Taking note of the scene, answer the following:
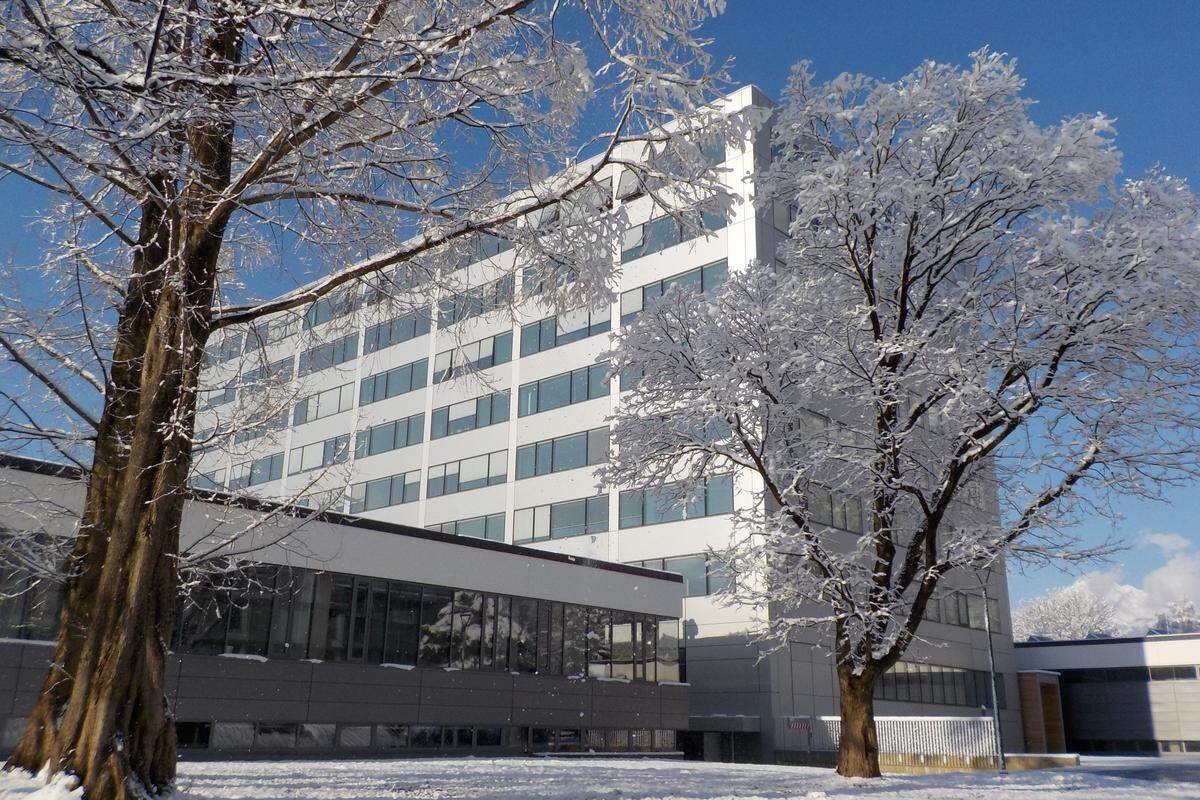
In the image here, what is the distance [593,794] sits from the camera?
11281 millimetres

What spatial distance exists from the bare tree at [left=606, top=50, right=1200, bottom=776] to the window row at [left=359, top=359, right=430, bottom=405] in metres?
29.5

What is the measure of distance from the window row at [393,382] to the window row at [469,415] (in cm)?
250

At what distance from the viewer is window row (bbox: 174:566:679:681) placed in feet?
71.3

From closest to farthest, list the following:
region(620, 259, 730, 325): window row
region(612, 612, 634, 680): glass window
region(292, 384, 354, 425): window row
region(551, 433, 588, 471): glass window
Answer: region(612, 612, 634, 680): glass window → region(620, 259, 730, 325): window row → region(551, 433, 588, 471): glass window → region(292, 384, 354, 425): window row

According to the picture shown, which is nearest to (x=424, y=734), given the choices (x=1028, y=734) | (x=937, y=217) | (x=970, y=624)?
(x=937, y=217)

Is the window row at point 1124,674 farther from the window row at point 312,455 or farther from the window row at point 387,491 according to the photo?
the window row at point 312,455

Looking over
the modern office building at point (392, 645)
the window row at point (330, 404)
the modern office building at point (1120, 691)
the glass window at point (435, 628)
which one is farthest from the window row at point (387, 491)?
the modern office building at point (1120, 691)

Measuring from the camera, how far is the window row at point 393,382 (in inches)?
1900

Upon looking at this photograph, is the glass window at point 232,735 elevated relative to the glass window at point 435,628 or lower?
lower

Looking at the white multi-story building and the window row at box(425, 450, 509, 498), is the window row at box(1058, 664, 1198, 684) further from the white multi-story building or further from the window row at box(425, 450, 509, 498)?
the window row at box(425, 450, 509, 498)

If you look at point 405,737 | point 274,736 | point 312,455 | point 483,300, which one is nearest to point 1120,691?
point 405,737

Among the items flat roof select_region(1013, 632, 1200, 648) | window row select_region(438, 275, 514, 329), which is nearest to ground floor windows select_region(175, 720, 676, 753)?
window row select_region(438, 275, 514, 329)

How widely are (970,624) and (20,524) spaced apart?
128ft

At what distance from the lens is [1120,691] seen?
51312mm
